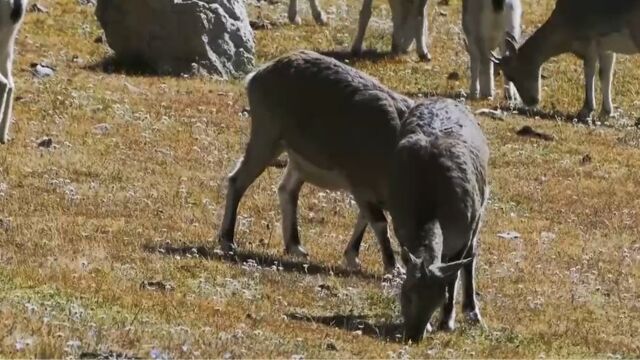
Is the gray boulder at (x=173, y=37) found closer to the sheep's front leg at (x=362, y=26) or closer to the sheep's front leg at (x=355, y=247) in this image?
the sheep's front leg at (x=362, y=26)

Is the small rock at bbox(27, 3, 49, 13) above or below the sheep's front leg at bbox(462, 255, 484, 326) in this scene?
below

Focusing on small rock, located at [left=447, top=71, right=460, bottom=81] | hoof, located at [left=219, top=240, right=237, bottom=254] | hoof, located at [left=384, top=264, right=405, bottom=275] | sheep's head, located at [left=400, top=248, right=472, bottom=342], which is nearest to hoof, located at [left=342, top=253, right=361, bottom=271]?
hoof, located at [left=384, top=264, right=405, bottom=275]

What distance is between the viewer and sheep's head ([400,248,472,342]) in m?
10.0

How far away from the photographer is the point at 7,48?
18.0 meters

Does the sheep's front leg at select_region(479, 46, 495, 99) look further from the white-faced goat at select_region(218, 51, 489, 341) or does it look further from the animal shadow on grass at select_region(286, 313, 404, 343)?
the animal shadow on grass at select_region(286, 313, 404, 343)

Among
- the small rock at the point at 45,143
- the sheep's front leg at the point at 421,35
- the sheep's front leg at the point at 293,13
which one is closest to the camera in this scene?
the small rock at the point at 45,143

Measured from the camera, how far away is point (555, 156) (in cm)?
1956

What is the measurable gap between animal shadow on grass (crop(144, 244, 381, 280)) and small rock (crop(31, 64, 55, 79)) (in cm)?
910

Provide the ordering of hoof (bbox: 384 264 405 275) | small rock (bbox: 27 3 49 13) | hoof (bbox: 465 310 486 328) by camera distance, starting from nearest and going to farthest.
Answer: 1. hoof (bbox: 465 310 486 328)
2. hoof (bbox: 384 264 405 275)
3. small rock (bbox: 27 3 49 13)

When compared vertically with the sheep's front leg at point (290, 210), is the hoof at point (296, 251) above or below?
below

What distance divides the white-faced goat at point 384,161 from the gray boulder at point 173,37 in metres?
9.81


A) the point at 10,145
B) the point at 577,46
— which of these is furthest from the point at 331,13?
the point at 10,145

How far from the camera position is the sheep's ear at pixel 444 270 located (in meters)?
10.0

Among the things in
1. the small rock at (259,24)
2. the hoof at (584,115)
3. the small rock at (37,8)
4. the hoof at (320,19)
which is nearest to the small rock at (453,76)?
the hoof at (584,115)
